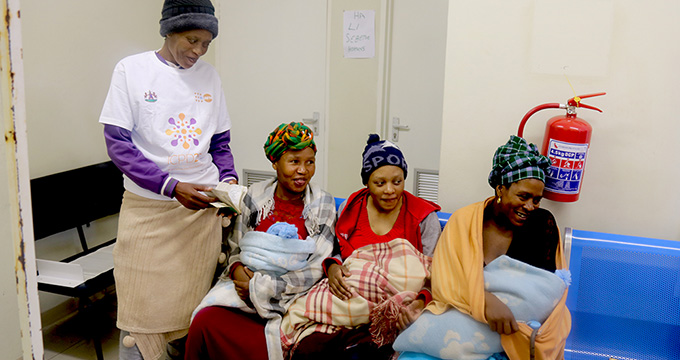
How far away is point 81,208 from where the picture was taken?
297 centimetres

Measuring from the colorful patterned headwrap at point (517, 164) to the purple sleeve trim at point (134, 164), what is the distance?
1.20m

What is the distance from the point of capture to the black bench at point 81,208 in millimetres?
2516

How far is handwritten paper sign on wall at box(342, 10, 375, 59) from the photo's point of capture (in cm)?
372

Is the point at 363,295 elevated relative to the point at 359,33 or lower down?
lower down

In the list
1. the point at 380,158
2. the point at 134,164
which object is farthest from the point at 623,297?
the point at 134,164

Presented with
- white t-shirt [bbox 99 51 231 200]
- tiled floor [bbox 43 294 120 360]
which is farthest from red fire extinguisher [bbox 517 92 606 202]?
tiled floor [bbox 43 294 120 360]

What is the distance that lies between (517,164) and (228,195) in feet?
3.45

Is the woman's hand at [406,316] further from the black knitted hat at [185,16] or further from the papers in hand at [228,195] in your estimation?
the black knitted hat at [185,16]

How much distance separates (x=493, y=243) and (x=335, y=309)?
65 centimetres

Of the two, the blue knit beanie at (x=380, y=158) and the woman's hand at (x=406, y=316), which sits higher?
the blue knit beanie at (x=380, y=158)

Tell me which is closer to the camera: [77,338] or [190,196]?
[190,196]

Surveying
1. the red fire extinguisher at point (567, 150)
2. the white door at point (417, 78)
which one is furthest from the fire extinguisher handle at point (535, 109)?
the white door at point (417, 78)

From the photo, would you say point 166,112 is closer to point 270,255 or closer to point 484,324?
point 270,255

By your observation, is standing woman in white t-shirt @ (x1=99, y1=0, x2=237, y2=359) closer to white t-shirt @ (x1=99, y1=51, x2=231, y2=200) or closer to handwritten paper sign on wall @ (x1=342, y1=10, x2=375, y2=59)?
white t-shirt @ (x1=99, y1=51, x2=231, y2=200)
